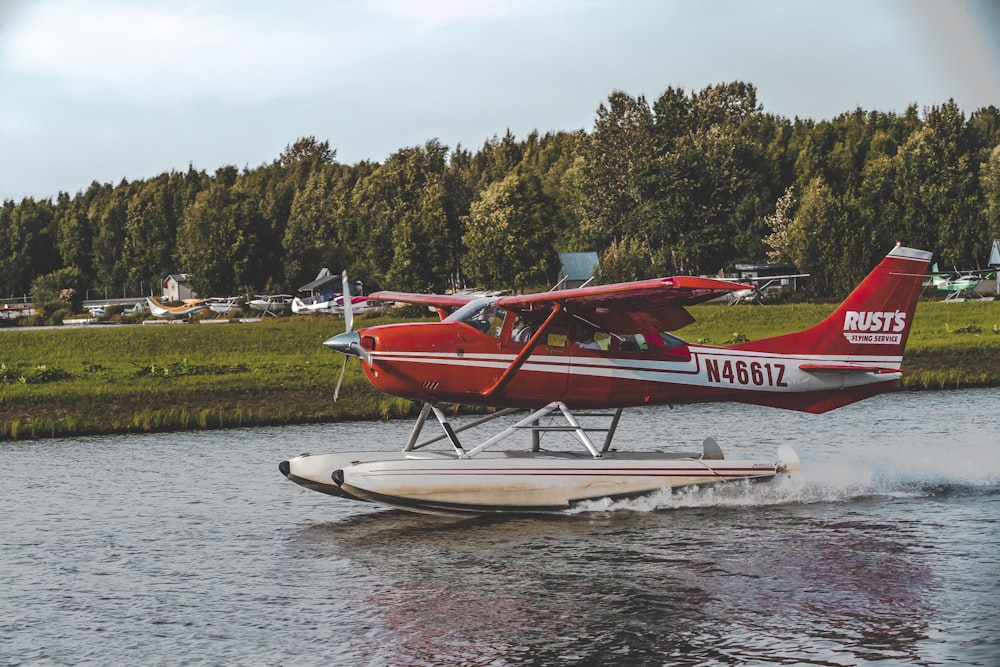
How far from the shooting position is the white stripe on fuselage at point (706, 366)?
608 inches

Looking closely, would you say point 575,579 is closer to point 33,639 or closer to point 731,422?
point 33,639

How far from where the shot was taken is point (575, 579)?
40.1 ft

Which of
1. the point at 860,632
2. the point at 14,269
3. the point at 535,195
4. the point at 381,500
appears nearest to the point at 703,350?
the point at 381,500

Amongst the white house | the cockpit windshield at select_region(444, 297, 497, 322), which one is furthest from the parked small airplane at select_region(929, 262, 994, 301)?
the white house

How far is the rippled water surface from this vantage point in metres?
10.2

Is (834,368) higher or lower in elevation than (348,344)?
lower

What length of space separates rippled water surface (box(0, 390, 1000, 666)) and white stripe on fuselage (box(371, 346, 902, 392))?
1.35m

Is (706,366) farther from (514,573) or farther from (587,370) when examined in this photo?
(514,573)

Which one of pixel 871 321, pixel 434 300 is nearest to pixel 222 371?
pixel 434 300

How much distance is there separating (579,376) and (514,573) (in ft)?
12.6

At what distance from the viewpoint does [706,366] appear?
16.1 m

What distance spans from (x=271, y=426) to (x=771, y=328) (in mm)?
24139

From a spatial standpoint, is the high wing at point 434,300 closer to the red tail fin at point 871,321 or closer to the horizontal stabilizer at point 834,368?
the red tail fin at point 871,321

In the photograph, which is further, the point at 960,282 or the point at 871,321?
the point at 960,282
